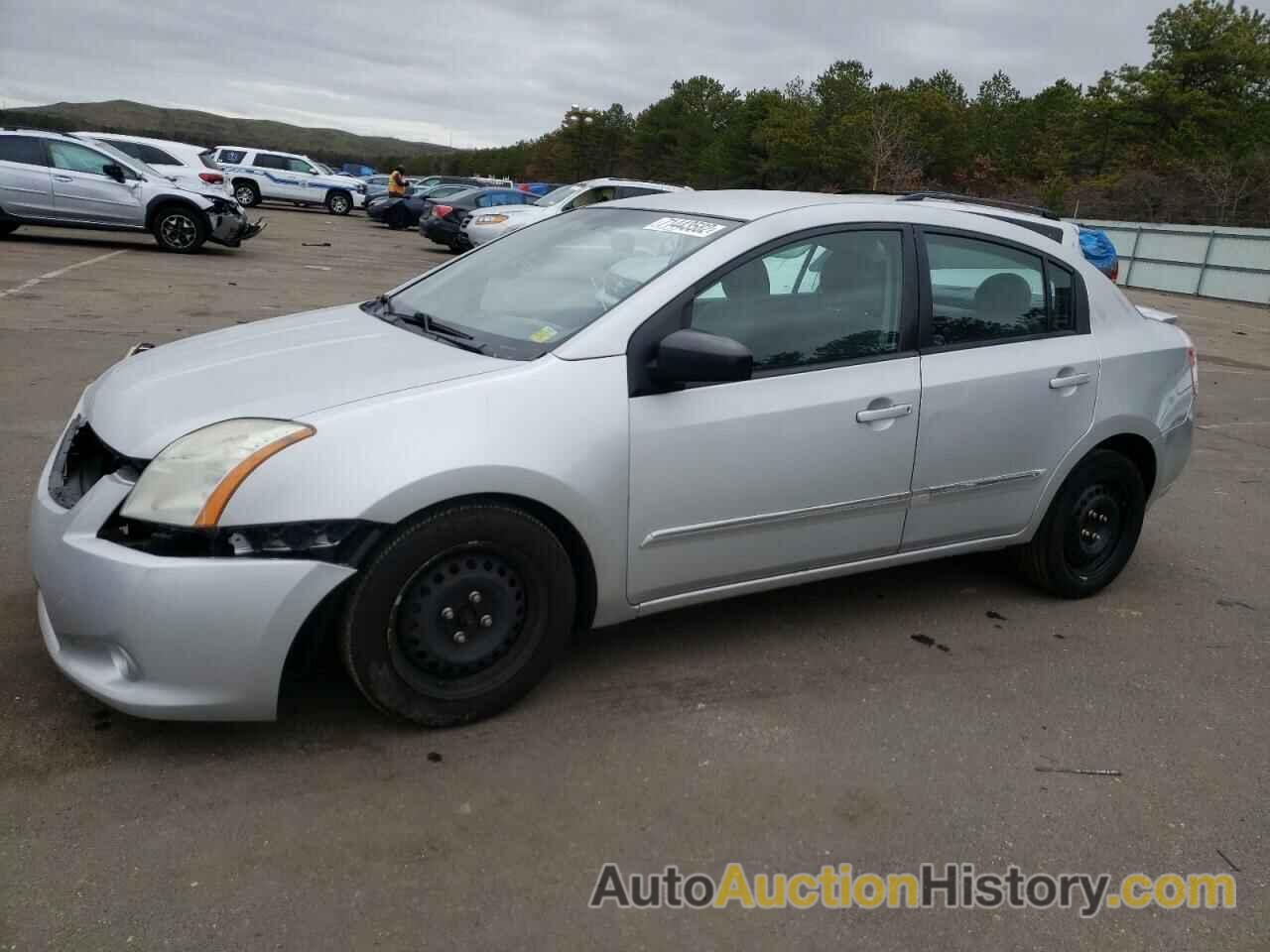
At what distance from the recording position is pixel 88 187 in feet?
51.0

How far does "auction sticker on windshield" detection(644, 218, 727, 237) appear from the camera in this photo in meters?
3.60

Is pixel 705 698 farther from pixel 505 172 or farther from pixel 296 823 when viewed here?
pixel 505 172

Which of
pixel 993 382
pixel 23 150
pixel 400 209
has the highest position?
pixel 23 150

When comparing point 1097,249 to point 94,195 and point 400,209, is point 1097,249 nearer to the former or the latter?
point 94,195

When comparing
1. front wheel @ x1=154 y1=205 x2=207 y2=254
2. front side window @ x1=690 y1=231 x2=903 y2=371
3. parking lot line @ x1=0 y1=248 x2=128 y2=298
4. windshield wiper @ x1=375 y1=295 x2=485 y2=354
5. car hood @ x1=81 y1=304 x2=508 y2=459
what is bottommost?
parking lot line @ x1=0 y1=248 x2=128 y2=298

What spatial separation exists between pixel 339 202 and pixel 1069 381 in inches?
1304

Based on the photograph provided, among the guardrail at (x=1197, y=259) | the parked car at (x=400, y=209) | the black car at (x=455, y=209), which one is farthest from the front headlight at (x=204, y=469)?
the guardrail at (x=1197, y=259)

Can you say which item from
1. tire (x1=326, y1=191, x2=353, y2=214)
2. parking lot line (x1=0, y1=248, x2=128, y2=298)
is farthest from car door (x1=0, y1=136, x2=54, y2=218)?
tire (x1=326, y1=191, x2=353, y2=214)

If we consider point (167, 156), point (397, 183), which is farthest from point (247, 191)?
point (167, 156)

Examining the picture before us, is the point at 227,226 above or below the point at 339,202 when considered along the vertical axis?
above

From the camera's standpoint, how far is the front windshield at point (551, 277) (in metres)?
3.41

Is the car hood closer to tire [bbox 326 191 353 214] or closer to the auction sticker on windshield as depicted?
the auction sticker on windshield

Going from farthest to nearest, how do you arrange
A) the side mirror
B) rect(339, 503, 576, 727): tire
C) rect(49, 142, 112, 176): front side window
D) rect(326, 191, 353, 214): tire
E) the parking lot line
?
rect(326, 191, 353, 214): tire < rect(49, 142, 112, 176): front side window < the parking lot line < the side mirror < rect(339, 503, 576, 727): tire

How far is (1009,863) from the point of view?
8.96ft
